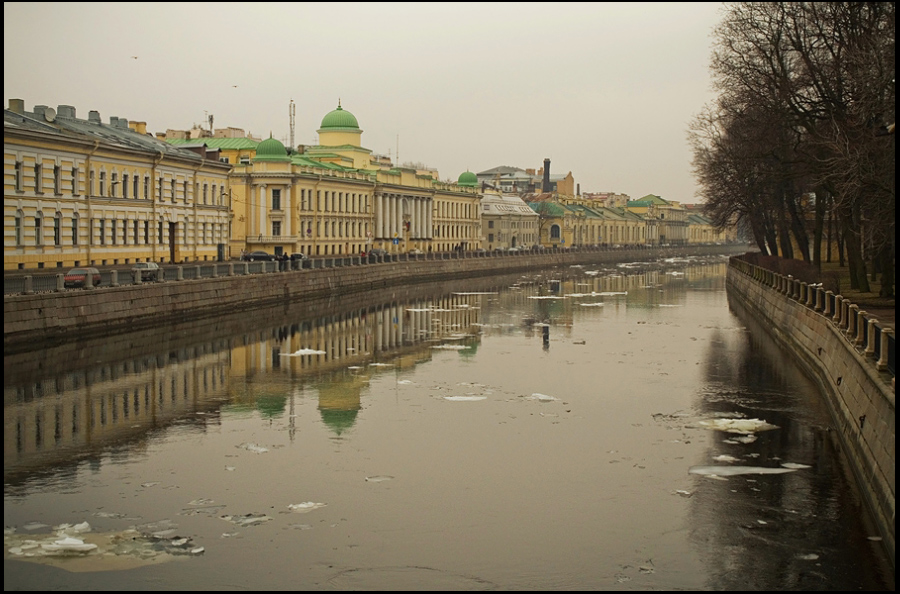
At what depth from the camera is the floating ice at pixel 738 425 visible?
22141 mm

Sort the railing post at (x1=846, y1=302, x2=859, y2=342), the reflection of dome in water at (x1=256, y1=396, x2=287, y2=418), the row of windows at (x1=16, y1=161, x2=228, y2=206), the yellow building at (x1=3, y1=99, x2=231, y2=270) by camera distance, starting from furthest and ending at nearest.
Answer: the row of windows at (x1=16, y1=161, x2=228, y2=206)
the yellow building at (x1=3, y1=99, x2=231, y2=270)
the reflection of dome in water at (x1=256, y1=396, x2=287, y2=418)
the railing post at (x1=846, y1=302, x2=859, y2=342)

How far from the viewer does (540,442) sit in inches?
826

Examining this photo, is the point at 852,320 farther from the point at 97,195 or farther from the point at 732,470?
the point at 97,195

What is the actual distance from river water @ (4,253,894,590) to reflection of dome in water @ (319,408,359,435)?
0.32ft

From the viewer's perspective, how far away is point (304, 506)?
16188 mm

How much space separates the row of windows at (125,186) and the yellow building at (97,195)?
5 cm

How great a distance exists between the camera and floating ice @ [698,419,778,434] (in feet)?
72.6

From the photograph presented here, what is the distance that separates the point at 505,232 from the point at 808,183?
279ft

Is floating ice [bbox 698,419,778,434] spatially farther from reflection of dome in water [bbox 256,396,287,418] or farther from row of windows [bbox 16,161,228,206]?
row of windows [bbox 16,161,228,206]

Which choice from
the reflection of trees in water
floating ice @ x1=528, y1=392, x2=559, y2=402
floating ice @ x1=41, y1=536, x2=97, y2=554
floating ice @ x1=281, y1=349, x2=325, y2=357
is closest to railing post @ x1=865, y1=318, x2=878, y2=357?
the reflection of trees in water

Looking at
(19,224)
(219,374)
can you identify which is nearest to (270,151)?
(19,224)

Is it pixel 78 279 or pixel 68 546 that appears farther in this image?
pixel 78 279

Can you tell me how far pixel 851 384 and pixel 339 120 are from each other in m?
79.5

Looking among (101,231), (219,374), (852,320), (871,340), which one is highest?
(101,231)
